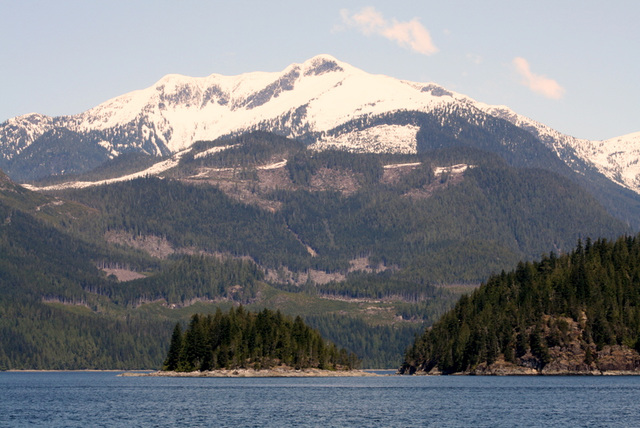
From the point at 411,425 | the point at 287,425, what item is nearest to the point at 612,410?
the point at 411,425

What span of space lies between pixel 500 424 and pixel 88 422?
217 feet

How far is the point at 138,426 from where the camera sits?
178125 mm

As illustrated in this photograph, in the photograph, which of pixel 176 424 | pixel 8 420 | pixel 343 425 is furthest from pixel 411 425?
pixel 8 420

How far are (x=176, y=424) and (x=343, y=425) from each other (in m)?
26.4

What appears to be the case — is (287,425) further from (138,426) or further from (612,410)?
(612,410)

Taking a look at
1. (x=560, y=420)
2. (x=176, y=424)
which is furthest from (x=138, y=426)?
(x=560, y=420)

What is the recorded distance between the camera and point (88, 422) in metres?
186

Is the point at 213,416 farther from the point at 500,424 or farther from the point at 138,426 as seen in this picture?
the point at 500,424

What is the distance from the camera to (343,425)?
18062 centimetres

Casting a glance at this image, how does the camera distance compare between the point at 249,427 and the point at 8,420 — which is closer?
the point at 249,427

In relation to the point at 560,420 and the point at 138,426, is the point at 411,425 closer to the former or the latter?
the point at 560,420

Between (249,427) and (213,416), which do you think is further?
(213,416)

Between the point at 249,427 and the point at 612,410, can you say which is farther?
the point at 612,410

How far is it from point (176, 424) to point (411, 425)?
37093 millimetres
